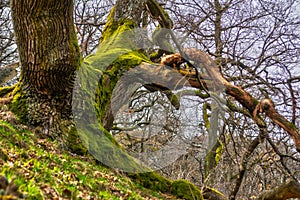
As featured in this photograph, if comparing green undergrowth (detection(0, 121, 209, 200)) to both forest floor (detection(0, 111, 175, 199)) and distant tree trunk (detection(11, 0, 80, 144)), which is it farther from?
distant tree trunk (detection(11, 0, 80, 144))

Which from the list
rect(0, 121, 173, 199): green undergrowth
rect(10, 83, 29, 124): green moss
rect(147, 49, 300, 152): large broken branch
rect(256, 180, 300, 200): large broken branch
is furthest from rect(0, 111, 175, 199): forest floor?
rect(147, 49, 300, 152): large broken branch

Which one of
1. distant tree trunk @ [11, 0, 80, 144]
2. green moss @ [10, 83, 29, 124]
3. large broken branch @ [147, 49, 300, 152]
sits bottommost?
green moss @ [10, 83, 29, 124]

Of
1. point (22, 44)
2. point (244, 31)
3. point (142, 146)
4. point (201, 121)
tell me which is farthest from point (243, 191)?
point (22, 44)

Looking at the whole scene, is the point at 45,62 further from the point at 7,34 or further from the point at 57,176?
the point at 7,34

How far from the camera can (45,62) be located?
5.01 meters

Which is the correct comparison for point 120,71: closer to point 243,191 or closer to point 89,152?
point 89,152

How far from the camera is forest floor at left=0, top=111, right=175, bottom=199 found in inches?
93.2

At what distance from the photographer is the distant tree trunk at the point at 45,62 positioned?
15.6ft

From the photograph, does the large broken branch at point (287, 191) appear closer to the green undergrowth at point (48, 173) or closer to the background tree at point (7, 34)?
the green undergrowth at point (48, 173)

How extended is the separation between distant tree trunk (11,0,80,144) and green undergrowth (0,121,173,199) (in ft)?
1.64

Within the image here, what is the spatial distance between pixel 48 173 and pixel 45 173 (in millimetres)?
45

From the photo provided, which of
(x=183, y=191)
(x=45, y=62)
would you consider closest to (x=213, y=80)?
(x=183, y=191)

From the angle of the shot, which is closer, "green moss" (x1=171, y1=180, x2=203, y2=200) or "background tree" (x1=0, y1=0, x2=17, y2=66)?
"green moss" (x1=171, y1=180, x2=203, y2=200)

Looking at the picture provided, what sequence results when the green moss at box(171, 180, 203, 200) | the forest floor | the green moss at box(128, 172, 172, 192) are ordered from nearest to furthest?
the forest floor < the green moss at box(128, 172, 172, 192) < the green moss at box(171, 180, 203, 200)
